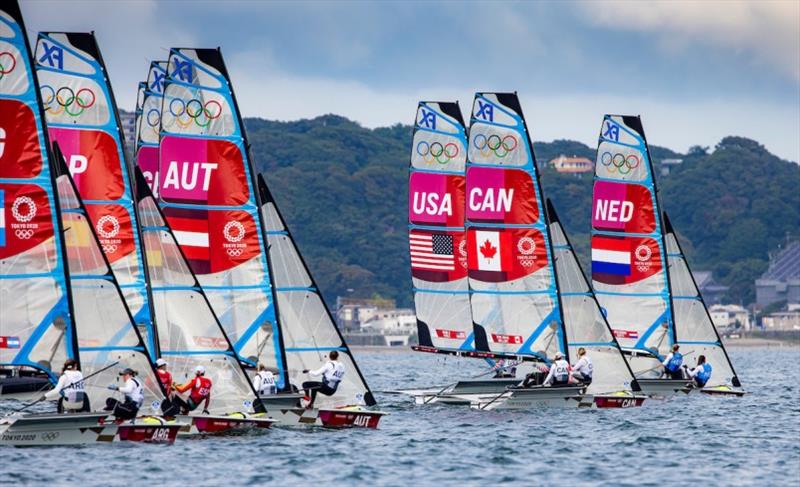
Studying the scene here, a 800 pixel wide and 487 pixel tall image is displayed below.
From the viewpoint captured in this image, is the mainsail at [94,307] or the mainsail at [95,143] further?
the mainsail at [95,143]

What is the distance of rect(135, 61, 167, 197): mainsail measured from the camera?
41.3m

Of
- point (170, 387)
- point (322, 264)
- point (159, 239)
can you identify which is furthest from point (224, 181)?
point (322, 264)

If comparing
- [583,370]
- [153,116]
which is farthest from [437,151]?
[583,370]

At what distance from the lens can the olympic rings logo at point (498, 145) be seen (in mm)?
43062

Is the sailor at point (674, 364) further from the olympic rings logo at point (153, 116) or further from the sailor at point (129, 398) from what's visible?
the sailor at point (129, 398)

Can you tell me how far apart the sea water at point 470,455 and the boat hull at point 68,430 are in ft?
0.82

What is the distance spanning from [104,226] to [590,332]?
14.8m

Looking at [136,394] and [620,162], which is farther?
[620,162]

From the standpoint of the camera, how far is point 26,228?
28406mm

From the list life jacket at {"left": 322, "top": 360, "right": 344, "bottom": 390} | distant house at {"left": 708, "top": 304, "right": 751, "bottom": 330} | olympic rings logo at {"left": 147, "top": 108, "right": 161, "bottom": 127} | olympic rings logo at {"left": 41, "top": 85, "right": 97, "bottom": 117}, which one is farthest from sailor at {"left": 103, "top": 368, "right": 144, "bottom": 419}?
distant house at {"left": 708, "top": 304, "right": 751, "bottom": 330}

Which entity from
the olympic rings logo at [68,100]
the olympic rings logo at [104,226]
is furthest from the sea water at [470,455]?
the olympic rings logo at [68,100]

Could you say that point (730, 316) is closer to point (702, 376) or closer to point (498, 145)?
Result: point (702, 376)

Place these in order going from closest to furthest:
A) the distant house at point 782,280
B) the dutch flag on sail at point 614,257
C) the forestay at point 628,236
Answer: the forestay at point 628,236
the dutch flag on sail at point 614,257
the distant house at point 782,280

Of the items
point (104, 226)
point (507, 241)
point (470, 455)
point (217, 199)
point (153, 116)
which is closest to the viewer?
point (470, 455)
